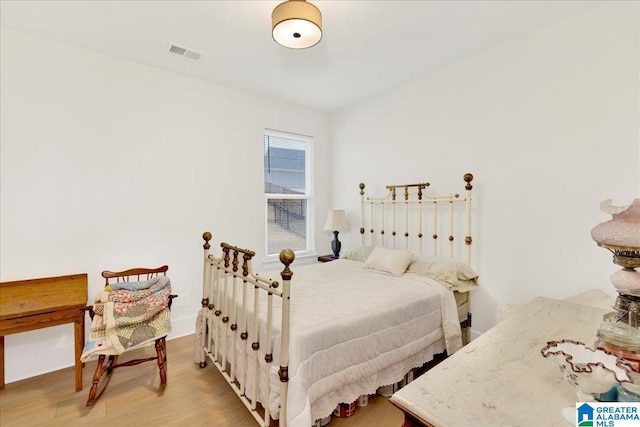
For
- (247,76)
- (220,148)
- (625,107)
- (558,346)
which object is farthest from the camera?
(220,148)

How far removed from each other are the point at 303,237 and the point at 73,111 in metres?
2.82

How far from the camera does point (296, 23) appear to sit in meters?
1.74

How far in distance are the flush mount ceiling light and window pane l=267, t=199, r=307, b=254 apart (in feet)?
7.37

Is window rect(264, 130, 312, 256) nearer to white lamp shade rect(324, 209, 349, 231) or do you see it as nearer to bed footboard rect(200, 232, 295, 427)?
white lamp shade rect(324, 209, 349, 231)

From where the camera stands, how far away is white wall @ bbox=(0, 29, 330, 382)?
2363 mm

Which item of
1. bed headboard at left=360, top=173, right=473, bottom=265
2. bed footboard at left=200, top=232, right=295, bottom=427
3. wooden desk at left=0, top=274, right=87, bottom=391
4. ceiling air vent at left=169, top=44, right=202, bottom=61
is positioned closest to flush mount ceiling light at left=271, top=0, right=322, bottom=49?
ceiling air vent at left=169, top=44, right=202, bottom=61

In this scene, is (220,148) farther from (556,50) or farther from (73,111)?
(556,50)

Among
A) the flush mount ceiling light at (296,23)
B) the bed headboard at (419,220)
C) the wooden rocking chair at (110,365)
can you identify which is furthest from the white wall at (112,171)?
→ the flush mount ceiling light at (296,23)

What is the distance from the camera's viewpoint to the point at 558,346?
90cm

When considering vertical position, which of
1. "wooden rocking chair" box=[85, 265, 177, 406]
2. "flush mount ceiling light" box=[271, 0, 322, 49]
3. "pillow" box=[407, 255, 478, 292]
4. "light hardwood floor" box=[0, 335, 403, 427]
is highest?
"flush mount ceiling light" box=[271, 0, 322, 49]

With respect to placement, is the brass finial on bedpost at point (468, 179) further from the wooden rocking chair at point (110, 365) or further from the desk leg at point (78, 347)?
the desk leg at point (78, 347)

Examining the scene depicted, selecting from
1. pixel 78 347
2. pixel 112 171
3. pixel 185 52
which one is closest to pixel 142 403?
pixel 78 347

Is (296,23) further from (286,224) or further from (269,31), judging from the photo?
(286,224)

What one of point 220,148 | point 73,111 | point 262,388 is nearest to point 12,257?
point 73,111
